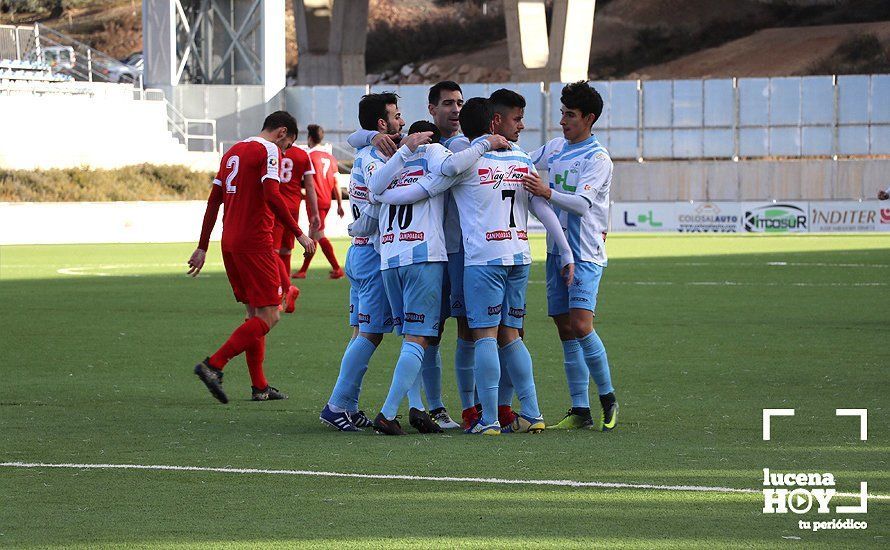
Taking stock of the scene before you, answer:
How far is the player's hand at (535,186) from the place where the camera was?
363 inches

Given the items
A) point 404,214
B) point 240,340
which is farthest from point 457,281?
point 240,340

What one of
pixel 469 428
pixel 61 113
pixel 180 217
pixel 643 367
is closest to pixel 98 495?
pixel 469 428

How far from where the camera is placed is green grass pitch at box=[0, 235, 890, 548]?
650cm

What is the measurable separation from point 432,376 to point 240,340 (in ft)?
5.82

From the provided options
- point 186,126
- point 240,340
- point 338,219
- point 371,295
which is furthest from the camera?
point 186,126

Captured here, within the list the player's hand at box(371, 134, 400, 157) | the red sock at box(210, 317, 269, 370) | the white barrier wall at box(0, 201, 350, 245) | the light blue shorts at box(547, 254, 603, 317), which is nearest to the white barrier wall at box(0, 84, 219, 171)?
the white barrier wall at box(0, 201, 350, 245)

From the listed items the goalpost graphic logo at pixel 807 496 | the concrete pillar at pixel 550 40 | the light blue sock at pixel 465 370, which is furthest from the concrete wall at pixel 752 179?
the goalpost graphic logo at pixel 807 496

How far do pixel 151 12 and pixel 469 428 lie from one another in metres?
52.3

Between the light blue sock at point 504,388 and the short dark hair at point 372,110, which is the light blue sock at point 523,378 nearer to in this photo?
the light blue sock at point 504,388

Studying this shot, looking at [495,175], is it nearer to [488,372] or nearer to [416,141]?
[416,141]

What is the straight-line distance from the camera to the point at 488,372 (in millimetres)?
9242

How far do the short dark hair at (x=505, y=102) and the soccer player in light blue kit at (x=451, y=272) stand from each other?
24cm

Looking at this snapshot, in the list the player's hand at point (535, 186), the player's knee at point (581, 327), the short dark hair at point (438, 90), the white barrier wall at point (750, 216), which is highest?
the short dark hair at point (438, 90)

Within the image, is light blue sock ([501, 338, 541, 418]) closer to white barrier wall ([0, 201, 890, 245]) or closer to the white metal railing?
white barrier wall ([0, 201, 890, 245])
